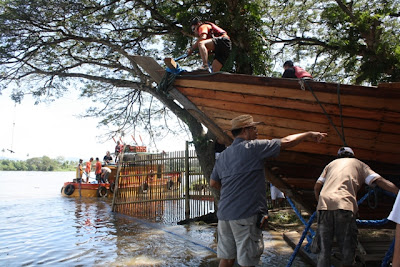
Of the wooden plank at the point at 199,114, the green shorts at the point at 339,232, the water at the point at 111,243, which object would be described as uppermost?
the wooden plank at the point at 199,114

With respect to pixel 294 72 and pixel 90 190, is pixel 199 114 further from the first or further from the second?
pixel 90 190

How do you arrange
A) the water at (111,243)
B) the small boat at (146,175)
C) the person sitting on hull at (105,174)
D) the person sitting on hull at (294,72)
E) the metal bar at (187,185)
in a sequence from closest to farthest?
the person sitting on hull at (294,72) < the water at (111,243) < the metal bar at (187,185) < the small boat at (146,175) < the person sitting on hull at (105,174)

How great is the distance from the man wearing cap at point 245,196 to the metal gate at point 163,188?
5419 mm

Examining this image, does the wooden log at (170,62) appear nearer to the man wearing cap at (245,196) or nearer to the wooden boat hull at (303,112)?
the wooden boat hull at (303,112)

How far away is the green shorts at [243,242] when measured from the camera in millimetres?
2598

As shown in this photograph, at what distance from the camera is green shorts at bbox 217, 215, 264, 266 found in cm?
260

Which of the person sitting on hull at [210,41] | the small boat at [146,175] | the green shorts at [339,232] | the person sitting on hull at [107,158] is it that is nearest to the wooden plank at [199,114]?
the person sitting on hull at [210,41]

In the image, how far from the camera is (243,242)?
2.64m

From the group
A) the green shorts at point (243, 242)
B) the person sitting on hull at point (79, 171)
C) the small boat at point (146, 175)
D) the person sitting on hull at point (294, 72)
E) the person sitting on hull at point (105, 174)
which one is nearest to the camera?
the green shorts at point (243, 242)

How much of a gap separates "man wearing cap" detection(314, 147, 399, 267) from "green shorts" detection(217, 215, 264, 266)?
0.81 meters

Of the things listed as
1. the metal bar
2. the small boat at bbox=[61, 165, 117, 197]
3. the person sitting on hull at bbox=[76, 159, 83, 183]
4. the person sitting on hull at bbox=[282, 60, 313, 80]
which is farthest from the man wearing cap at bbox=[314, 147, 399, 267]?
the person sitting on hull at bbox=[76, 159, 83, 183]

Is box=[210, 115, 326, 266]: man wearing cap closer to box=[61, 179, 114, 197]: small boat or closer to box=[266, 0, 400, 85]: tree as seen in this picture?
box=[266, 0, 400, 85]: tree

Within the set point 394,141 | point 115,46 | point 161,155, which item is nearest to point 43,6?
point 115,46

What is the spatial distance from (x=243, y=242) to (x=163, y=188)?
21.2 ft
